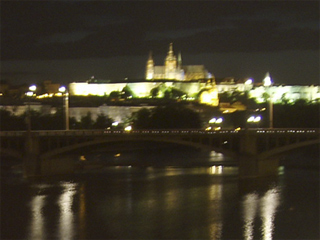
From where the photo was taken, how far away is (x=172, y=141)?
23.1 metres

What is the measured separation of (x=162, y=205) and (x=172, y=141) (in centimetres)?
573

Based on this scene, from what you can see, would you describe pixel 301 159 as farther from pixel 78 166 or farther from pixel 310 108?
pixel 310 108

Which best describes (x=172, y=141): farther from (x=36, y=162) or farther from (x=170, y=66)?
(x=170, y=66)

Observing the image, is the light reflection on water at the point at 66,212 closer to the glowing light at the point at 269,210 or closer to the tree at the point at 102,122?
the glowing light at the point at 269,210

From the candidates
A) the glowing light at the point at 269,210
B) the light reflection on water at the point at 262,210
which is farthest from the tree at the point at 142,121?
the glowing light at the point at 269,210

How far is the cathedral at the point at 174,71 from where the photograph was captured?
73.9 m

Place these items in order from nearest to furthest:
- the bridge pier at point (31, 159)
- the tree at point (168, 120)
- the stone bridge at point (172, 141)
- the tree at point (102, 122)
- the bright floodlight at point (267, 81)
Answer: the stone bridge at point (172, 141)
the bridge pier at point (31, 159)
the tree at point (168, 120)
the tree at point (102, 122)
the bright floodlight at point (267, 81)

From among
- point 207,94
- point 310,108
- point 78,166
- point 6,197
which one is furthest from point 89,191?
point 207,94

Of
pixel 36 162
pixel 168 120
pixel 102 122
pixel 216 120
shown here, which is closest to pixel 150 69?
pixel 216 120

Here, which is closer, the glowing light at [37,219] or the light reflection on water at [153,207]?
the glowing light at [37,219]

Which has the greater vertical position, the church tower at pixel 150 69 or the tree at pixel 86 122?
the church tower at pixel 150 69

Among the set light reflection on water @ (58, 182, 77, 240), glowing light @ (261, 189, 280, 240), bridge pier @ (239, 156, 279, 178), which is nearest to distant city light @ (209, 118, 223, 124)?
bridge pier @ (239, 156, 279, 178)

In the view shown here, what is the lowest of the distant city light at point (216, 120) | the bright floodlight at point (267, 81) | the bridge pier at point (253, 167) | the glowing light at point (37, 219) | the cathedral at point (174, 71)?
the glowing light at point (37, 219)

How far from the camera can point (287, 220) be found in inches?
609
